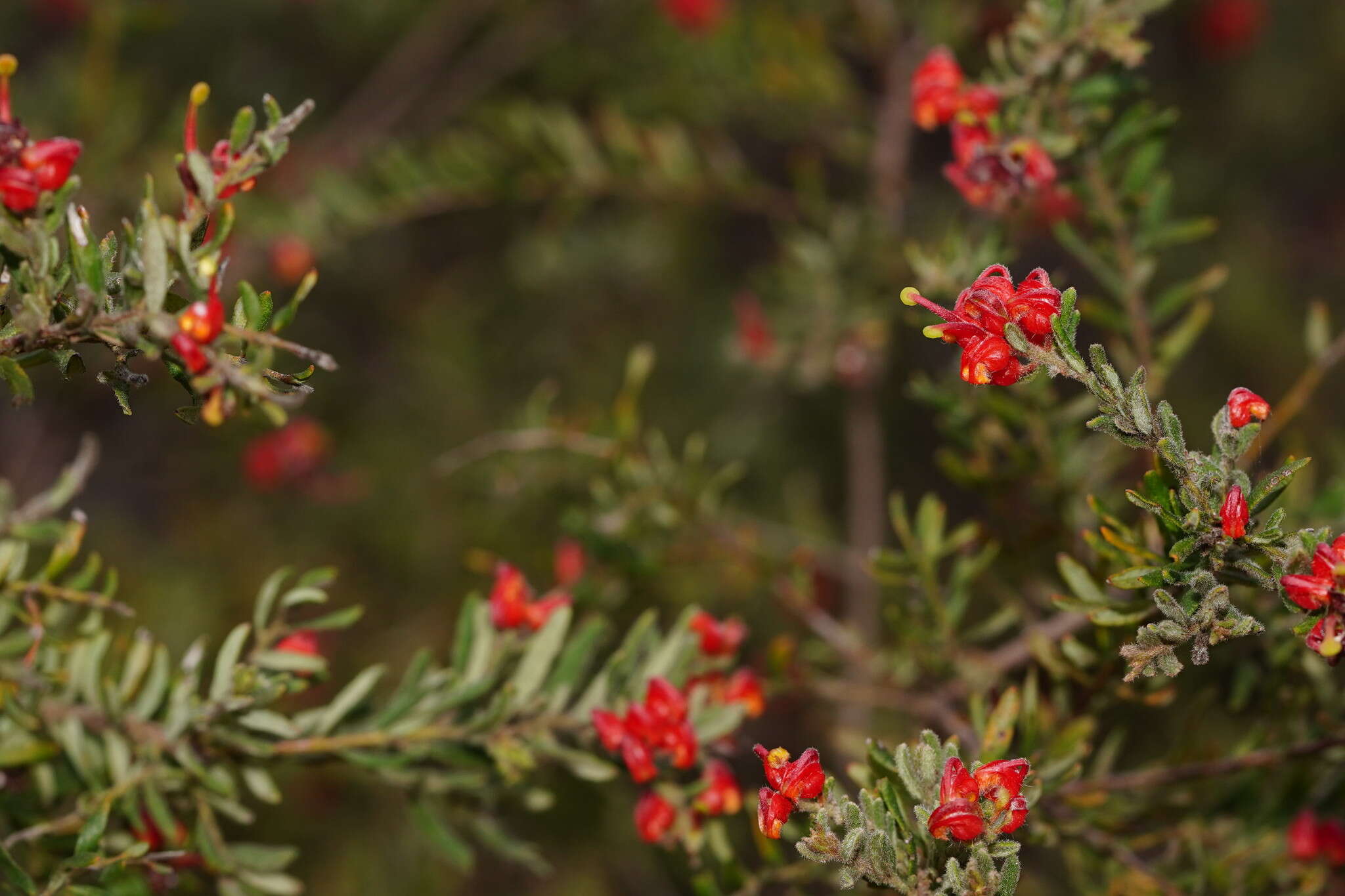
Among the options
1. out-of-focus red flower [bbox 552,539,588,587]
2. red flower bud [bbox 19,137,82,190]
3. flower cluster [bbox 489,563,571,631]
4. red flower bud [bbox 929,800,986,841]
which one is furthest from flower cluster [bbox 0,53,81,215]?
out-of-focus red flower [bbox 552,539,588,587]

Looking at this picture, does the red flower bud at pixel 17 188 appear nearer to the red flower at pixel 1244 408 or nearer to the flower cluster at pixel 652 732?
the flower cluster at pixel 652 732

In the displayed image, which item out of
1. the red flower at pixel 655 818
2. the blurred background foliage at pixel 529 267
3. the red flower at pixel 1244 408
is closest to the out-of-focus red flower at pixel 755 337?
the blurred background foliage at pixel 529 267

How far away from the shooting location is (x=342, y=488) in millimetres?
1951

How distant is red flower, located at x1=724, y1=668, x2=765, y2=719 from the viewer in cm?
78

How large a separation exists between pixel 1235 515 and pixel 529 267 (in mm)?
1490

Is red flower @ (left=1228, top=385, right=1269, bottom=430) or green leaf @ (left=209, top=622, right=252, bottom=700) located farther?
green leaf @ (left=209, top=622, right=252, bottom=700)

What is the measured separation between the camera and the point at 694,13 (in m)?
1.83

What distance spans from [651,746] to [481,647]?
146 mm

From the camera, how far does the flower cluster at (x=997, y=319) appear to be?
538 mm

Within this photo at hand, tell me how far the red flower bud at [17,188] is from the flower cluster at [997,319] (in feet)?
1.36

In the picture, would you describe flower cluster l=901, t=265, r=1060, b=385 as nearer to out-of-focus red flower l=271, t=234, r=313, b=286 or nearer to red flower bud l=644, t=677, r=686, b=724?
red flower bud l=644, t=677, r=686, b=724

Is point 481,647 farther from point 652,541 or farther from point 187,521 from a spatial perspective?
point 187,521

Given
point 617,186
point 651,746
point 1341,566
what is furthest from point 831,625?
point 617,186

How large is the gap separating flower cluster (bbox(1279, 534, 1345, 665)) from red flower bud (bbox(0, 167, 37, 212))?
58cm
